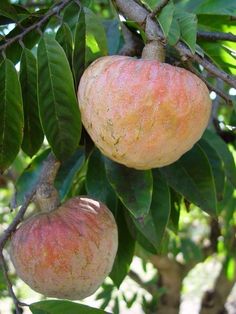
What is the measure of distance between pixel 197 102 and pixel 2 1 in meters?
0.55

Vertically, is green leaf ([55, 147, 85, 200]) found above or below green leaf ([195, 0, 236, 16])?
below

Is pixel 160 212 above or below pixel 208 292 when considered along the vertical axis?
above

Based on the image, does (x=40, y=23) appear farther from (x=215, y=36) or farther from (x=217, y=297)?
(x=217, y=297)

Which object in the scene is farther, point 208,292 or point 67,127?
point 208,292

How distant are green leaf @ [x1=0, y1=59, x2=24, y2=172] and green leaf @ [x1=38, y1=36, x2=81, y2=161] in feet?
0.18

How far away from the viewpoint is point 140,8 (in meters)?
1.29

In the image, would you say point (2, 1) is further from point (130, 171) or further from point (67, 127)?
point (130, 171)

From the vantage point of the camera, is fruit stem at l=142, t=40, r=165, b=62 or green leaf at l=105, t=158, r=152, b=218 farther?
green leaf at l=105, t=158, r=152, b=218

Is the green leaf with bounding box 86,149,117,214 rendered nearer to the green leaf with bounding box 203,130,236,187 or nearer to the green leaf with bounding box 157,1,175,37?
the green leaf with bounding box 203,130,236,187

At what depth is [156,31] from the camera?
1.24m

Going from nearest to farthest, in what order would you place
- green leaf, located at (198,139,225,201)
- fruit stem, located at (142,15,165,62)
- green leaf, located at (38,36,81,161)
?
fruit stem, located at (142,15,165,62) → green leaf, located at (38,36,81,161) → green leaf, located at (198,139,225,201)

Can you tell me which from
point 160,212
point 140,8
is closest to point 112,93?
point 140,8

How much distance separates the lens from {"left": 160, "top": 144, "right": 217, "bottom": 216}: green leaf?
1627 millimetres

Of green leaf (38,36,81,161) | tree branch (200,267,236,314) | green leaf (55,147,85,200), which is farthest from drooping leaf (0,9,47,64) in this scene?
tree branch (200,267,236,314)
